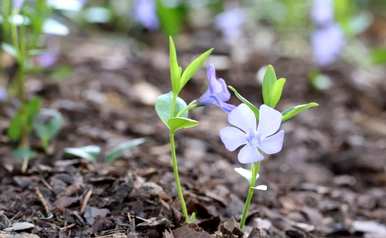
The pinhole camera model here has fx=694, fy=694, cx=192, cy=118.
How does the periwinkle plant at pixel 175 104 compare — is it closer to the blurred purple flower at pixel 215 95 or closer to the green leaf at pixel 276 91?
the blurred purple flower at pixel 215 95

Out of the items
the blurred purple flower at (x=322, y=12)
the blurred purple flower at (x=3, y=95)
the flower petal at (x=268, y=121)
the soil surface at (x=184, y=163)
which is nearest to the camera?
the flower petal at (x=268, y=121)

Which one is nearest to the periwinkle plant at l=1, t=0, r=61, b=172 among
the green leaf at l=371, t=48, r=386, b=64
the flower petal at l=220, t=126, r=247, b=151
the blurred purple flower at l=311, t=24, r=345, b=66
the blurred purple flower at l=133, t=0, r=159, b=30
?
the flower petal at l=220, t=126, r=247, b=151

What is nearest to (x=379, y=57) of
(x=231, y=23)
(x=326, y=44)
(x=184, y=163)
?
(x=326, y=44)

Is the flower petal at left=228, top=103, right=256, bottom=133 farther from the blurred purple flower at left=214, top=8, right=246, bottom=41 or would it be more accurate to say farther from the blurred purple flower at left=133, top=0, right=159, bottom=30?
the blurred purple flower at left=214, top=8, right=246, bottom=41

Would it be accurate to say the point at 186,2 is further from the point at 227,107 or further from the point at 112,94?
the point at 227,107

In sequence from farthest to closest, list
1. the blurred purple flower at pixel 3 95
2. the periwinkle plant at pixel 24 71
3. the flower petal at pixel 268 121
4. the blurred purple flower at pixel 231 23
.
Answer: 1. the blurred purple flower at pixel 231 23
2. the blurred purple flower at pixel 3 95
3. the periwinkle plant at pixel 24 71
4. the flower petal at pixel 268 121

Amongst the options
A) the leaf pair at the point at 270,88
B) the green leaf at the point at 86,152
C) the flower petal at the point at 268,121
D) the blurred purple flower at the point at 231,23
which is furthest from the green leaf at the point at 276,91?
the blurred purple flower at the point at 231,23

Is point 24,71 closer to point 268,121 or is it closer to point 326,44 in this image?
point 268,121
